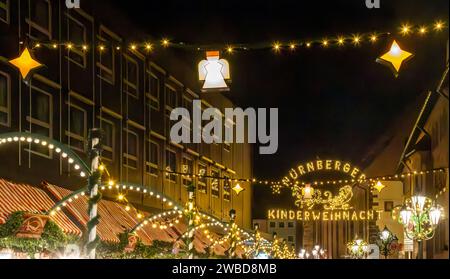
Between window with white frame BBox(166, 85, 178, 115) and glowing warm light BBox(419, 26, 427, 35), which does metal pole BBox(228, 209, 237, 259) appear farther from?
glowing warm light BBox(419, 26, 427, 35)

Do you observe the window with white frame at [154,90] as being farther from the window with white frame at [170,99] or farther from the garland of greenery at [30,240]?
the garland of greenery at [30,240]

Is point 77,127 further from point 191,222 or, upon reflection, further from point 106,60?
point 191,222

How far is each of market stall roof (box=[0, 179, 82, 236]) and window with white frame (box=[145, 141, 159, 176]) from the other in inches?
551

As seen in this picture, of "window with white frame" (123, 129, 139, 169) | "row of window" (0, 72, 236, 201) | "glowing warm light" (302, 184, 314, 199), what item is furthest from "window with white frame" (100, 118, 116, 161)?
"glowing warm light" (302, 184, 314, 199)

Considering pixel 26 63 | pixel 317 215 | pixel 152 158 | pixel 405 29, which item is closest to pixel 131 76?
pixel 152 158

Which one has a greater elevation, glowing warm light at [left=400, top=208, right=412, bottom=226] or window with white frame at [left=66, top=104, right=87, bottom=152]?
window with white frame at [left=66, top=104, right=87, bottom=152]

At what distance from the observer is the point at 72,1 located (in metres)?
29.8

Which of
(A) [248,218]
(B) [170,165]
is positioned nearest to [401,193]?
(A) [248,218]

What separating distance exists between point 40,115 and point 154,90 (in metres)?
15.0

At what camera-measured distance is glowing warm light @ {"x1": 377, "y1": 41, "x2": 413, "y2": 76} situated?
16.1 m
